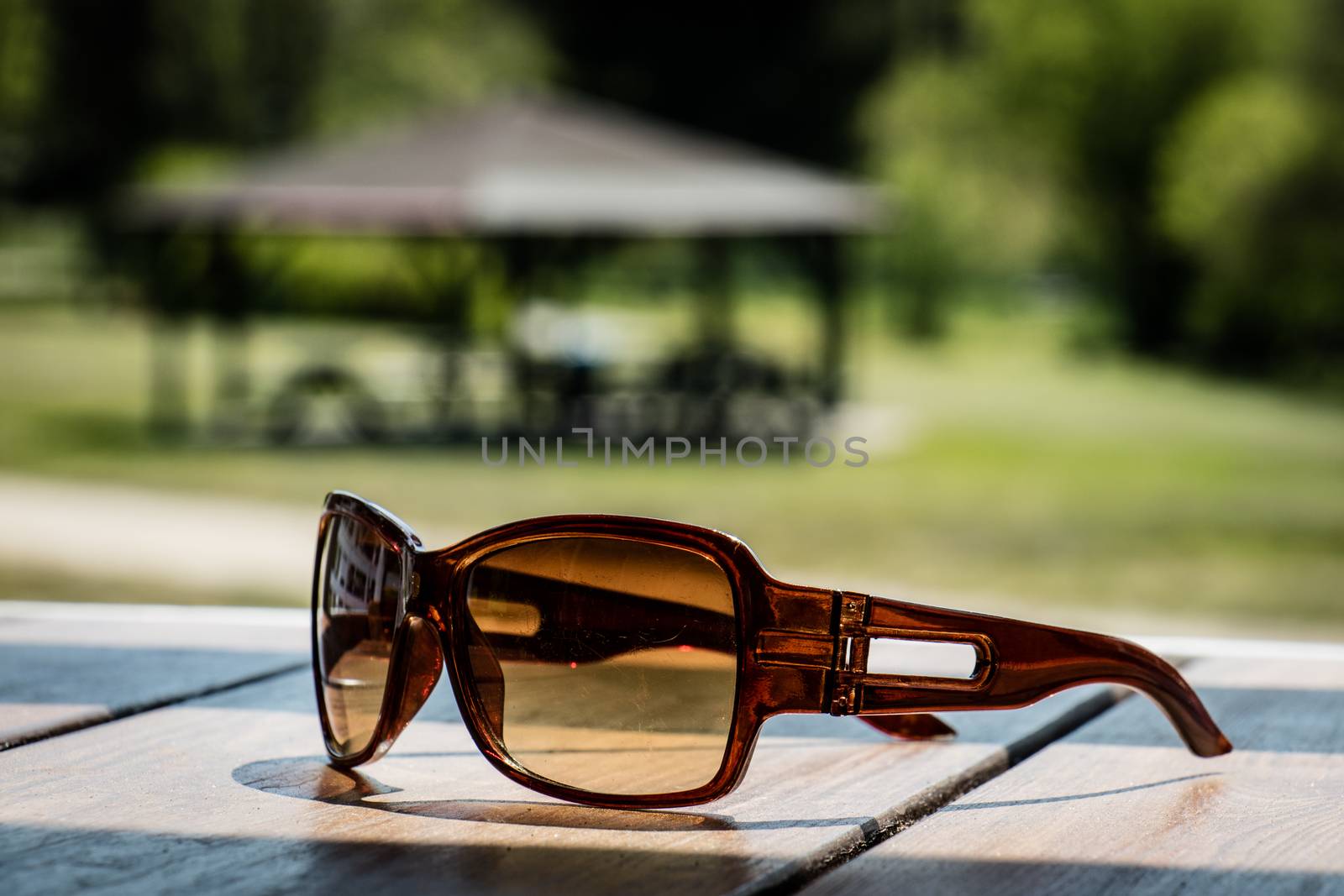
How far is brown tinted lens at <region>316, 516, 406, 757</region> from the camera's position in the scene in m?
0.76

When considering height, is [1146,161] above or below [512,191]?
above

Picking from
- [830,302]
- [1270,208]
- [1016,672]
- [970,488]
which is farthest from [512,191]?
[1270,208]

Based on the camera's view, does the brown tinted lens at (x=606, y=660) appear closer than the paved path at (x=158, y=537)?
Yes

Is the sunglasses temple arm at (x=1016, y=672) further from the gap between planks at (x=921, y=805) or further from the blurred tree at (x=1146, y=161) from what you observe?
the blurred tree at (x=1146, y=161)

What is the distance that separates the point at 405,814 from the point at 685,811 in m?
0.13

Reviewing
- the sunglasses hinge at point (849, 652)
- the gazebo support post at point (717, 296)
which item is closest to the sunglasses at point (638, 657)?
the sunglasses hinge at point (849, 652)

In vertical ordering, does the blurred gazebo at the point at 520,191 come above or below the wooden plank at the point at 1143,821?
above

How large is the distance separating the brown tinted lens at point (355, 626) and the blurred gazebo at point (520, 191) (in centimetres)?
846

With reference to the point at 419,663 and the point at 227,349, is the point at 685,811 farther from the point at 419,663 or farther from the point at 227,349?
the point at 227,349

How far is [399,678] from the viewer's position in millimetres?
749

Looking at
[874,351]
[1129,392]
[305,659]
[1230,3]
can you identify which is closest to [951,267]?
[874,351]

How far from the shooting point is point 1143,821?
69 centimetres

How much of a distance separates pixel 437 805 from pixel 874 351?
68.7ft

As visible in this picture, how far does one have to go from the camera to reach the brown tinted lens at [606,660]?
70 cm
